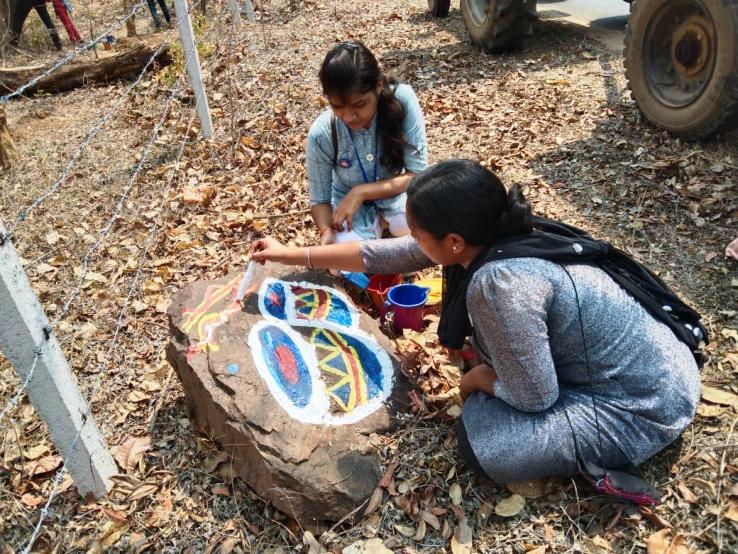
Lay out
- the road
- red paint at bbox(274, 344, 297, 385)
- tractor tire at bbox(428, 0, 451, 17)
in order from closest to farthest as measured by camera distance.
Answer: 1. red paint at bbox(274, 344, 297, 385)
2. the road
3. tractor tire at bbox(428, 0, 451, 17)

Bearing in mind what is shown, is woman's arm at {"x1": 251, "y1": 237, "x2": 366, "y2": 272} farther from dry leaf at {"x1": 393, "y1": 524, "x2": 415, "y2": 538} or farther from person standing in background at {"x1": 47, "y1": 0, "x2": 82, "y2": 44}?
person standing in background at {"x1": 47, "y1": 0, "x2": 82, "y2": 44}

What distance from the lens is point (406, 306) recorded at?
299 cm

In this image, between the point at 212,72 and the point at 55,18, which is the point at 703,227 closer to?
the point at 212,72

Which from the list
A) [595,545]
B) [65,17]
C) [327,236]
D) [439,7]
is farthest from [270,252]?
[65,17]

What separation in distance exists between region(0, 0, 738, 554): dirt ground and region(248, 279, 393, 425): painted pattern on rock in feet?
0.71

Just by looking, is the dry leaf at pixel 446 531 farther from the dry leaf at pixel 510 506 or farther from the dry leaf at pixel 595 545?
the dry leaf at pixel 595 545

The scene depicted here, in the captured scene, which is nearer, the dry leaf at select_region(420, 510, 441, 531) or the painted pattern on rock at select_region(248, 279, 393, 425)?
the dry leaf at select_region(420, 510, 441, 531)

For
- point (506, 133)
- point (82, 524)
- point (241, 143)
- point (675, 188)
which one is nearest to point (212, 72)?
point (241, 143)

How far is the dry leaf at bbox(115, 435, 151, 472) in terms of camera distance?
2.51 metres

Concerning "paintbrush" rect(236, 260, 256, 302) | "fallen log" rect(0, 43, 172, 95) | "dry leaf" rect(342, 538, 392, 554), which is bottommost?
"dry leaf" rect(342, 538, 392, 554)

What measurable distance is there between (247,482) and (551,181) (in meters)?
2.97

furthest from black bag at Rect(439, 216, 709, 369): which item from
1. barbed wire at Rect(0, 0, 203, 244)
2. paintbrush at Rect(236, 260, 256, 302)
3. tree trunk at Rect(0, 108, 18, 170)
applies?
tree trunk at Rect(0, 108, 18, 170)

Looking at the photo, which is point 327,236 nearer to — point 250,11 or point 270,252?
point 270,252

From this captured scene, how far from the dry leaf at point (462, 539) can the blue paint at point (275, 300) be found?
3.97 ft
